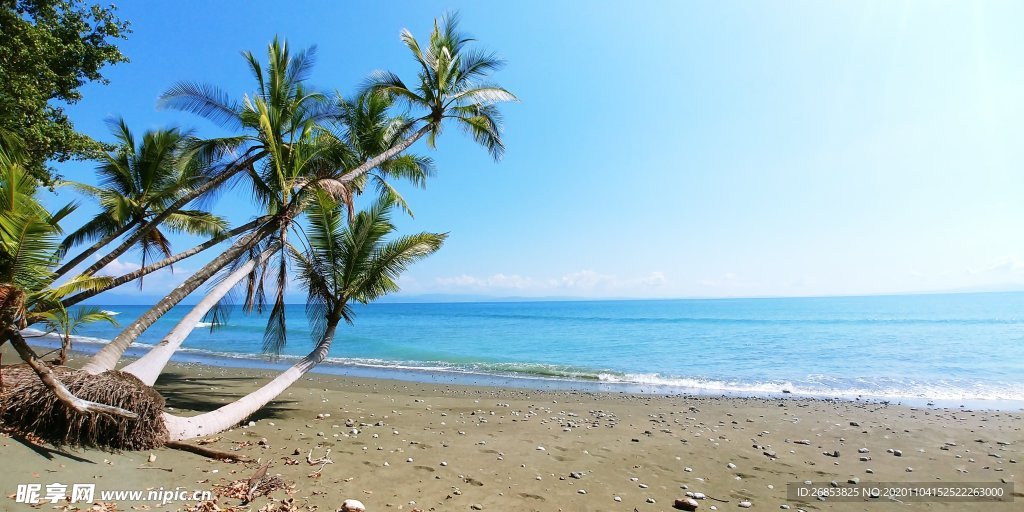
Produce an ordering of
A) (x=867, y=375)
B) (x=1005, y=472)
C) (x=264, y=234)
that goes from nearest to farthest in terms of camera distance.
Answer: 1. (x=1005, y=472)
2. (x=264, y=234)
3. (x=867, y=375)

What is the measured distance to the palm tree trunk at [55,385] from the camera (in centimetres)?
443

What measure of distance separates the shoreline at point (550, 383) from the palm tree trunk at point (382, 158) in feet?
26.0

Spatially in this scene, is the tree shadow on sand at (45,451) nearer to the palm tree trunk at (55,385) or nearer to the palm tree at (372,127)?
the palm tree trunk at (55,385)

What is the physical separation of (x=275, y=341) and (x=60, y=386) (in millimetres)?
5620

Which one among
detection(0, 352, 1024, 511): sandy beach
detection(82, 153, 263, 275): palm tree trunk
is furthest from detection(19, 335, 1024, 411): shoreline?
detection(82, 153, 263, 275): palm tree trunk

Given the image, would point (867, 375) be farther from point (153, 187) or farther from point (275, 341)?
point (153, 187)

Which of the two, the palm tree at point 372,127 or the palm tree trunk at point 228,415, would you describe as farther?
the palm tree at point 372,127

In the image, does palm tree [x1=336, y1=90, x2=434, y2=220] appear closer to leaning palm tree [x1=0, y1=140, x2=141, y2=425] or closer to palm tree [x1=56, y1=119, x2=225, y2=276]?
palm tree [x1=56, y1=119, x2=225, y2=276]

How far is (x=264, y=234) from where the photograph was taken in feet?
31.6

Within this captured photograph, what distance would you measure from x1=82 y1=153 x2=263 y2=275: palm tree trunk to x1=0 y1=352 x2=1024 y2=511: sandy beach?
Answer: 3.46 meters

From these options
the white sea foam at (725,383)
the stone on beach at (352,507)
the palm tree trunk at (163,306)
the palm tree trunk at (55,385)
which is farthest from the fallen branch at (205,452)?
the white sea foam at (725,383)

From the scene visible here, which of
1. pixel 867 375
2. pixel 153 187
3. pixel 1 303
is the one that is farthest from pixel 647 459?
pixel 867 375

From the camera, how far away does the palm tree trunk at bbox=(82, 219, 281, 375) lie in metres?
6.63

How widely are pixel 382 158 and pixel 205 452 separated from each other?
26.7 feet
